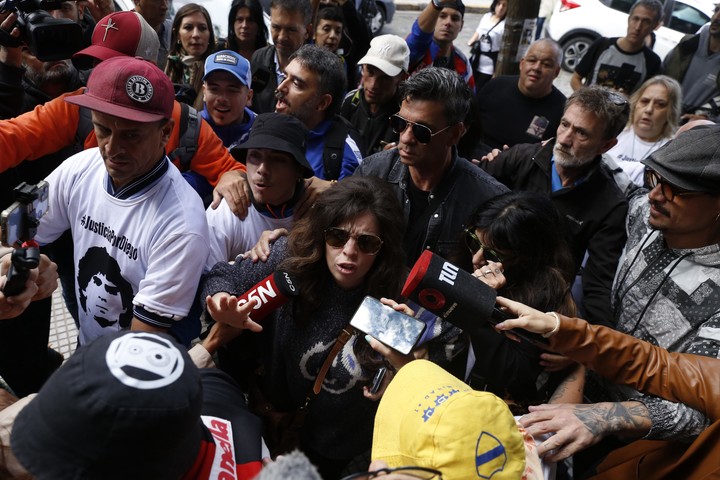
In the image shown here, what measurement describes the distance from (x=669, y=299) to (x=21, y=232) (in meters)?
2.49

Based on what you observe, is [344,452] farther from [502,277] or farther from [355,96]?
[355,96]

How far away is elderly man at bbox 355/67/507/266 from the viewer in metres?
2.96

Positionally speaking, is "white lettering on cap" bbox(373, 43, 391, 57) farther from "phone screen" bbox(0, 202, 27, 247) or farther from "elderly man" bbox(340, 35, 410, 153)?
"phone screen" bbox(0, 202, 27, 247)

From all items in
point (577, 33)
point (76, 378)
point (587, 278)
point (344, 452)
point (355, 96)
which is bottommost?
point (344, 452)

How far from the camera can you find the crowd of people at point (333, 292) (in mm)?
1236

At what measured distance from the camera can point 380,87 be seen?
4184 millimetres

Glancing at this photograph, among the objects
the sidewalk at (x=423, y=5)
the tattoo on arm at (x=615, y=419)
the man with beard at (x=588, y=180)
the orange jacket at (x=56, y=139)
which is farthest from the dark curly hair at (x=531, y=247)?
the sidewalk at (x=423, y=5)

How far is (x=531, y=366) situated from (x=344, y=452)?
0.87 metres

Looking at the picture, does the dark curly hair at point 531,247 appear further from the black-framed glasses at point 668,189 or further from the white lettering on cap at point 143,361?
the white lettering on cap at point 143,361

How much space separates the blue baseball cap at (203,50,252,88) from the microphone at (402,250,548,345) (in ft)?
7.32

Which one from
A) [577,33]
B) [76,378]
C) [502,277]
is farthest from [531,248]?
[577,33]

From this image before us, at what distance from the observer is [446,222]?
117 inches

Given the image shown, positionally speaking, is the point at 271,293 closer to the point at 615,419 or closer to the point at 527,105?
the point at 615,419

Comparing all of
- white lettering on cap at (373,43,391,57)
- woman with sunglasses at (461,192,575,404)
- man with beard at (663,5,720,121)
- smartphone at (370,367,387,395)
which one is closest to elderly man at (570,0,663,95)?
man with beard at (663,5,720,121)
